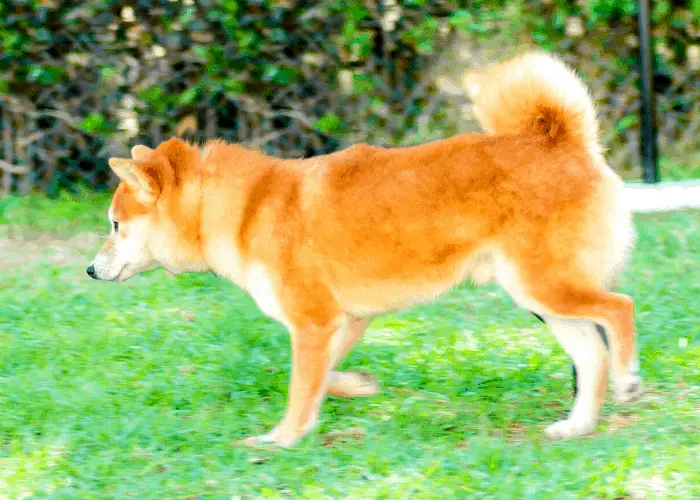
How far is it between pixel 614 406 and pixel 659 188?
3.60m

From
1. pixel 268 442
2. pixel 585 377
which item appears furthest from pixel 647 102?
pixel 268 442

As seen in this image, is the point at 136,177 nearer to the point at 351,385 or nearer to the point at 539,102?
the point at 351,385

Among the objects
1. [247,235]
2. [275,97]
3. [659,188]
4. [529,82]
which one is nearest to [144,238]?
[247,235]

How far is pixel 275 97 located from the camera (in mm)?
7895

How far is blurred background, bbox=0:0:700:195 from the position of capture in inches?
301

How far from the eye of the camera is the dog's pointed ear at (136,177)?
404 cm

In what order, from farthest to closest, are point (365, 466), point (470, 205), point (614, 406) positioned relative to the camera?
1. point (614, 406)
2. point (470, 205)
3. point (365, 466)

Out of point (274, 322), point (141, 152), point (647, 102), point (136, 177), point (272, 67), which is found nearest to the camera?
point (136, 177)

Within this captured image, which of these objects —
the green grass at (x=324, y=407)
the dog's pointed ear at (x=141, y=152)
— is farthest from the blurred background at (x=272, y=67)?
the dog's pointed ear at (x=141, y=152)

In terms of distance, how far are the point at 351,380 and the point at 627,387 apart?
110cm

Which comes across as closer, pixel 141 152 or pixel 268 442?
pixel 268 442

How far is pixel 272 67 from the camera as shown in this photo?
7.68m

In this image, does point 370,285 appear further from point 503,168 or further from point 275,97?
point 275,97

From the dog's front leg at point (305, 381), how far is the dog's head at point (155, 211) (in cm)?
63
